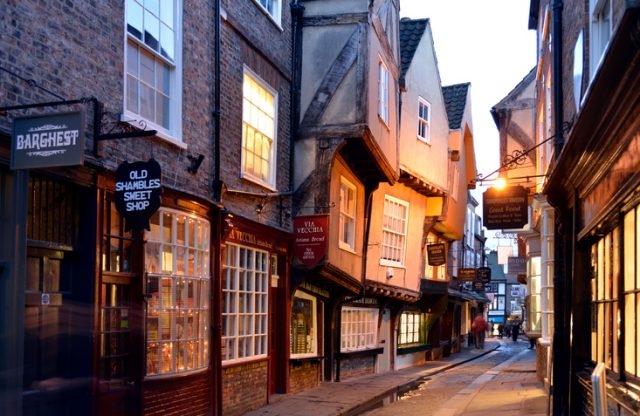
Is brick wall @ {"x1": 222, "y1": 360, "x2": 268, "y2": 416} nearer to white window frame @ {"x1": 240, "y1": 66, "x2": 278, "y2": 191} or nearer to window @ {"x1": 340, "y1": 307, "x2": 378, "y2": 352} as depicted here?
white window frame @ {"x1": 240, "y1": 66, "x2": 278, "y2": 191}

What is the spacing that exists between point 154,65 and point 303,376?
8.32m

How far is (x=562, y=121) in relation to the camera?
1289 centimetres

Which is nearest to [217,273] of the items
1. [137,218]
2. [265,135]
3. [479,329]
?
[265,135]

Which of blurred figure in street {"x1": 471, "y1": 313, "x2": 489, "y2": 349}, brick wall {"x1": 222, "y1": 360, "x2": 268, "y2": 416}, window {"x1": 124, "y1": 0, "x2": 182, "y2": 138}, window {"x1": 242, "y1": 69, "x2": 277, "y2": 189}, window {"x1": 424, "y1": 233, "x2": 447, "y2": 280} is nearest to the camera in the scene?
window {"x1": 124, "y1": 0, "x2": 182, "y2": 138}

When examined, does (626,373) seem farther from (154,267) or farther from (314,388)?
(314,388)

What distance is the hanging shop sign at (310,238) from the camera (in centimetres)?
1470

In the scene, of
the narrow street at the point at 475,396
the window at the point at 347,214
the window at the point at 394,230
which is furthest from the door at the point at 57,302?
the window at the point at 394,230

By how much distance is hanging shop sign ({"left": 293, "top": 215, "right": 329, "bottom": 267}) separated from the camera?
48.2ft

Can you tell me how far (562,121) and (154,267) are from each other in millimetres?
7008

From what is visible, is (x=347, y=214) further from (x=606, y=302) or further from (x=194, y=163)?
(x=606, y=302)

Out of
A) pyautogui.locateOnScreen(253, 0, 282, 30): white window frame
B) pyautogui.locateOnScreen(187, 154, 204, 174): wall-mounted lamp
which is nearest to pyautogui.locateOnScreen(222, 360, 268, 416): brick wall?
pyautogui.locateOnScreen(187, 154, 204, 174): wall-mounted lamp

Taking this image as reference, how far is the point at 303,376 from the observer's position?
16406 mm

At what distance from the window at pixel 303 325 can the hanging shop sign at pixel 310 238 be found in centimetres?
157

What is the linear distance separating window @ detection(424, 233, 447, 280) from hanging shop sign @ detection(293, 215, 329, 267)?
45.8 ft
